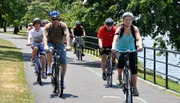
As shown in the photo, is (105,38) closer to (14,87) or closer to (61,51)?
(61,51)

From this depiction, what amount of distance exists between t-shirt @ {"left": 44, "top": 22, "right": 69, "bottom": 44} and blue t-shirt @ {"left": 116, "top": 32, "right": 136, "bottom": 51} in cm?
162

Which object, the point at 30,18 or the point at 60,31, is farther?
the point at 30,18

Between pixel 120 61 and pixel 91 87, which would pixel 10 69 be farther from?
pixel 120 61

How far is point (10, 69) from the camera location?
1667 centimetres

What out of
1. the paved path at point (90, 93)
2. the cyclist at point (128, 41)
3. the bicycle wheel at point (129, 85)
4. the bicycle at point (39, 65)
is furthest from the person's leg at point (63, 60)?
the bicycle at point (39, 65)

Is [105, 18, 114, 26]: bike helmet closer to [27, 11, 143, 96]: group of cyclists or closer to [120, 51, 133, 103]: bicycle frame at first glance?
[27, 11, 143, 96]: group of cyclists

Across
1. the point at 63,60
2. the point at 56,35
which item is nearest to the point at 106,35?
the point at 56,35

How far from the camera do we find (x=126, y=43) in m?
9.88

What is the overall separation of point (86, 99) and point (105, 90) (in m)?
1.78

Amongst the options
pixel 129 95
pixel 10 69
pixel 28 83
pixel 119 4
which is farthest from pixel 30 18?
pixel 129 95

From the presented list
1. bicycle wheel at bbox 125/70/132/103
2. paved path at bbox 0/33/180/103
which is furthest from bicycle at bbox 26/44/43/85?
bicycle wheel at bbox 125/70/132/103

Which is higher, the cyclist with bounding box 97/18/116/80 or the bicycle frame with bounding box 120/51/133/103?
the cyclist with bounding box 97/18/116/80

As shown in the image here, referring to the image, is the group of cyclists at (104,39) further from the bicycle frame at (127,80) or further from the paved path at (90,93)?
the paved path at (90,93)

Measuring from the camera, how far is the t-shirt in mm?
10828
